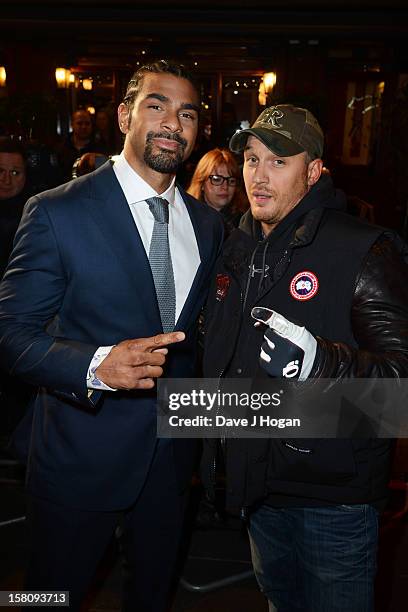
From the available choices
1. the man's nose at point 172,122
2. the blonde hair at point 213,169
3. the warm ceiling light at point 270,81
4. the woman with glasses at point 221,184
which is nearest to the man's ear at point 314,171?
the man's nose at point 172,122

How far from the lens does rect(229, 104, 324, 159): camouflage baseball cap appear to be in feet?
5.62

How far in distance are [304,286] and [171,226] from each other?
1.88 feet

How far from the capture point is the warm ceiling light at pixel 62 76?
1141 cm

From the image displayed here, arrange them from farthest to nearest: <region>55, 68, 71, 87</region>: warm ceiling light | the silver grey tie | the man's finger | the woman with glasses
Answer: <region>55, 68, 71, 87</region>: warm ceiling light, the woman with glasses, the silver grey tie, the man's finger

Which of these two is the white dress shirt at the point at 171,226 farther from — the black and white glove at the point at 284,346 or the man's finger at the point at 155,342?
the black and white glove at the point at 284,346

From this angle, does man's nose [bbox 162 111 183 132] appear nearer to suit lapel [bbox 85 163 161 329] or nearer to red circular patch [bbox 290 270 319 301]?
→ suit lapel [bbox 85 163 161 329]

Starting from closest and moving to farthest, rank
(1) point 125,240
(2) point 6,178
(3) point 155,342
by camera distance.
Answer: (3) point 155,342 < (1) point 125,240 < (2) point 6,178

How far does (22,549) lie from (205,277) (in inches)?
67.4

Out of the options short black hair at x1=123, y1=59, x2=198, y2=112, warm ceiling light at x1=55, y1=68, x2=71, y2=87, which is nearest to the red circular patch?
short black hair at x1=123, y1=59, x2=198, y2=112

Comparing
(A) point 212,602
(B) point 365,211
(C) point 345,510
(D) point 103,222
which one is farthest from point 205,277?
(B) point 365,211

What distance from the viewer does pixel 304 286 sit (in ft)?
5.18

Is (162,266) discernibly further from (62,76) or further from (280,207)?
(62,76)

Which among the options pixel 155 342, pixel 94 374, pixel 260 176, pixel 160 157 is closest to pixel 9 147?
pixel 160 157

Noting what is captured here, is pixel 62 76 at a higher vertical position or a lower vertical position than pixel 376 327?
higher
